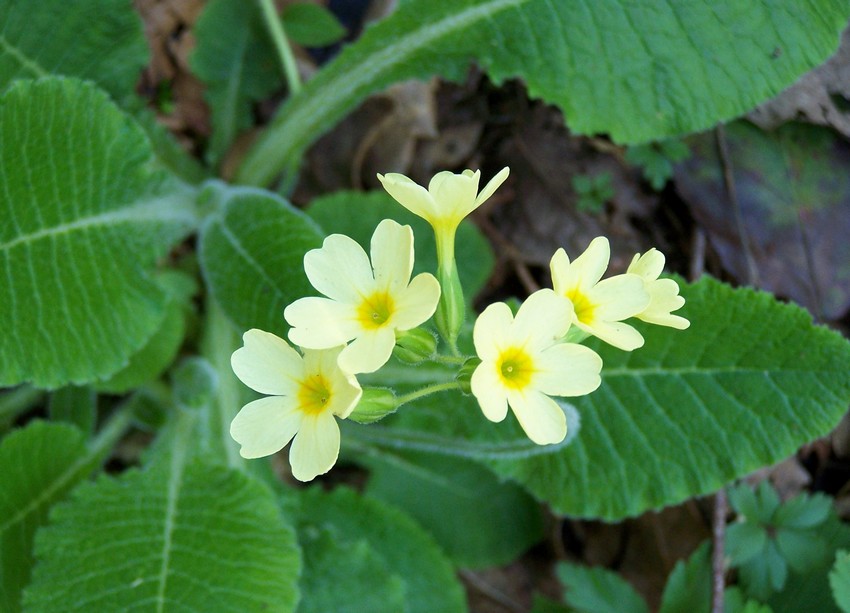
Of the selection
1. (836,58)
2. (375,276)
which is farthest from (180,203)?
(836,58)

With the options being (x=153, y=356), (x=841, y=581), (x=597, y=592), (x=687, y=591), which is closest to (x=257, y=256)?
(x=153, y=356)

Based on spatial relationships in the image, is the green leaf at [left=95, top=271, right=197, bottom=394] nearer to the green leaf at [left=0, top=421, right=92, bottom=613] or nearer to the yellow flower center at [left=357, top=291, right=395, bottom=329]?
the green leaf at [left=0, top=421, right=92, bottom=613]

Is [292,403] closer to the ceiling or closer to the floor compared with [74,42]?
closer to the floor

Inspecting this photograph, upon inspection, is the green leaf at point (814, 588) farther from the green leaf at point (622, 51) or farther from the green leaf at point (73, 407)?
the green leaf at point (73, 407)

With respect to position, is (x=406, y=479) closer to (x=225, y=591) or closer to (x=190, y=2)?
(x=225, y=591)

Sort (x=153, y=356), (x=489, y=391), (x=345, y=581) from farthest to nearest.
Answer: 1. (x=153, y=356)
2. (x=345, y=581)
3. (x=489, y=391)

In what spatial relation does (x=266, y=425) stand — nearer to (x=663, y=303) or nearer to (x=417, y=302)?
(x=417, y=302)
